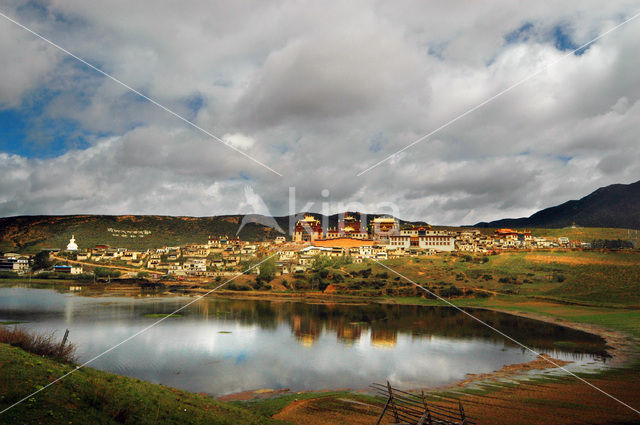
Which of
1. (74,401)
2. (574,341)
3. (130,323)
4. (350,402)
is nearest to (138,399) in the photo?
(74,401)

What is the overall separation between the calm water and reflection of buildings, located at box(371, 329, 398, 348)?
0.09 m

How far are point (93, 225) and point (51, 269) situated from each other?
5130 cm

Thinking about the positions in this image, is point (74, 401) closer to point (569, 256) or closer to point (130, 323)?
point (130, 323)

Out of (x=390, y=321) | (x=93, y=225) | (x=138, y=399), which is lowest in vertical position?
(x=390, y=321)

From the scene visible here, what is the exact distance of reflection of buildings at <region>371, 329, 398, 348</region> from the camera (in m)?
31.8

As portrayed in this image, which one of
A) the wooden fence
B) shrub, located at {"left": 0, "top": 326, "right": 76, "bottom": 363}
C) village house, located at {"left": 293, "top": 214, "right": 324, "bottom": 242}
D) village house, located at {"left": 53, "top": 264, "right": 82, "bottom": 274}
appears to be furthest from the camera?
village house, located at {"left": 293, "top": 214, "right": 324, "bottom": 242}

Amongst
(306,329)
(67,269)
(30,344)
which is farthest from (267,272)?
(30,344)

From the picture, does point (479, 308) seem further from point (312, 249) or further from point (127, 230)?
point (127, 230)

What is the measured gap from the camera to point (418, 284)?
2522 inches

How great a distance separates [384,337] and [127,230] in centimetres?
12958

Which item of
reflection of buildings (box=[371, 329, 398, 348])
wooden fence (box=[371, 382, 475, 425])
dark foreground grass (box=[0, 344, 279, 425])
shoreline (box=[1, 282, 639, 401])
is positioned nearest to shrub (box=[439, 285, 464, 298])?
shoreline (box=[1, 282, 639, 401])

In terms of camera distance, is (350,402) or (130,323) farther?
(130,323)

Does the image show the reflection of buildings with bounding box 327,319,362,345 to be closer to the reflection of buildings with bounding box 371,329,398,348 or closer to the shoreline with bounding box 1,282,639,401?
the reflection of buildings with bounding box 371,329,398,348

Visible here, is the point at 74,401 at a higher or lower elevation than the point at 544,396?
higher
